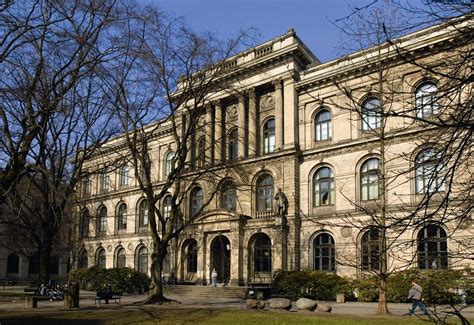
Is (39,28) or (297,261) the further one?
(297,261)

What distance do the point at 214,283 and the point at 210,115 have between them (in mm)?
15213

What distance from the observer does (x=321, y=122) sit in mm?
39094

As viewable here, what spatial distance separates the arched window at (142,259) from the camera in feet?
171

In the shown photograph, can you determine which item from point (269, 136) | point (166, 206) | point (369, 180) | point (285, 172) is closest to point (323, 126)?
point (285, 172)

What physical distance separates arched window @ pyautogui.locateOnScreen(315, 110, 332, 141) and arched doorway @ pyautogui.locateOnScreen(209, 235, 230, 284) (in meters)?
11.7

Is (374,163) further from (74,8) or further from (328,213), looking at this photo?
(74,8)

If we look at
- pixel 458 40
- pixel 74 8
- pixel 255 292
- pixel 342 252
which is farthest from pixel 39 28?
pixel 342 252

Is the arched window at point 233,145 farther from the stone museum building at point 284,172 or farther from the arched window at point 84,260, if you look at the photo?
the arched window at point 84,260

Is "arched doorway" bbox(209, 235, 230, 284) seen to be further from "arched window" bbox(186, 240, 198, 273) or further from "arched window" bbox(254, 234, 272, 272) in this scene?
"arched window" bbox(254, 234, 272, 272)

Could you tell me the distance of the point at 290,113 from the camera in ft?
131

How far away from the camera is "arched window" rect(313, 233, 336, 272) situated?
3622cm

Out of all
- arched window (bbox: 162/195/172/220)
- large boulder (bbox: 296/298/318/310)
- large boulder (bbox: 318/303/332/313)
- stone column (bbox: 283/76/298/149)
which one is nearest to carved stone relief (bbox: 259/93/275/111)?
stone column (bbox: 283/76/298/149)

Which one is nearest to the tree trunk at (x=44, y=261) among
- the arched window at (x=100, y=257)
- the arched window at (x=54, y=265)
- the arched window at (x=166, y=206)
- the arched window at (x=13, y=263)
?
the arched window at (x=166, y=206)

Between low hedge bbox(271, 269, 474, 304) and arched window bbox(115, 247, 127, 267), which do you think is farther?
arched window bbox(115, 247, 127, 267)
